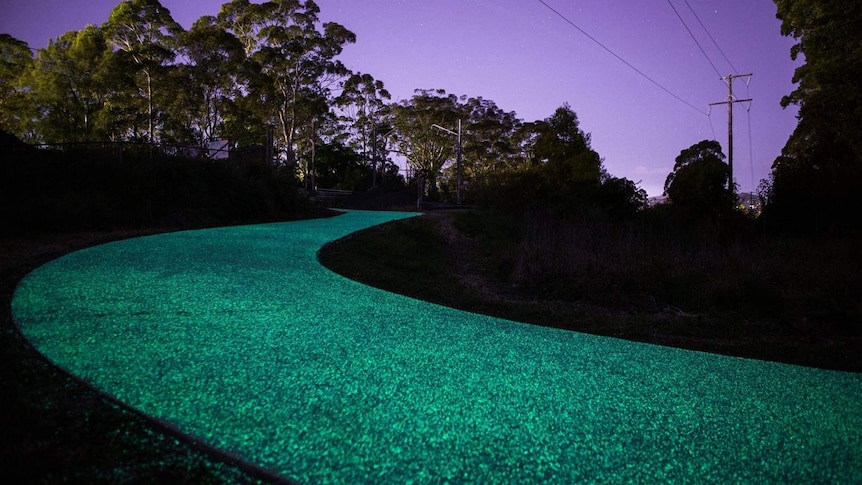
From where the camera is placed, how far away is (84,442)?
182 centimetres

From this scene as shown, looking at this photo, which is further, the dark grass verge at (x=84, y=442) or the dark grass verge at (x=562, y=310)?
the dark grass verge at (x=562, y=310)

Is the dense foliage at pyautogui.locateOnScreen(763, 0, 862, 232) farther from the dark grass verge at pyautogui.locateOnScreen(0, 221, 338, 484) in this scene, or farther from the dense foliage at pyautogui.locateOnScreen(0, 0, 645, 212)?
the dark grass verge at pyautogui.locateOnScreen(0, 221, 338, 484)

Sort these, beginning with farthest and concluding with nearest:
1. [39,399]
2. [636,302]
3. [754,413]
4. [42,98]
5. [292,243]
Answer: [42,98], [292,243], [636,302], [754,413], [39,399]

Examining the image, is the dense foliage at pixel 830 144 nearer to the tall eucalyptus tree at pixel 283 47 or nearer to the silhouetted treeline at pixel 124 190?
the silhouetted treeline at pixel 124 190

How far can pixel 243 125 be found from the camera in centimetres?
3152

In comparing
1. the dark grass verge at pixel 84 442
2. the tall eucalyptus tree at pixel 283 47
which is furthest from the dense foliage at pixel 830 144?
the tall eucalyptus tree at pixel 283 47

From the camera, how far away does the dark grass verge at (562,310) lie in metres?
4.41

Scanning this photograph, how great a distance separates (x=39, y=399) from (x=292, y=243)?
22.2 ft

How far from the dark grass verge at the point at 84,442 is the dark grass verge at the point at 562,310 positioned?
152 inches

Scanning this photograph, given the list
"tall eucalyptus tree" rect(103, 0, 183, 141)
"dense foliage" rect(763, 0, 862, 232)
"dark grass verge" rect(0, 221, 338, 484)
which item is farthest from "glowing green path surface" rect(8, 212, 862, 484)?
"tall eucalyptus tree" rect(103, 0, 183, 141)

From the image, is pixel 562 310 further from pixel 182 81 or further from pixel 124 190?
pixel 182 81

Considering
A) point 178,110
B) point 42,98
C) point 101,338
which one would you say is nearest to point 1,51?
point 42,98

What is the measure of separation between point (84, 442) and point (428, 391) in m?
1.64

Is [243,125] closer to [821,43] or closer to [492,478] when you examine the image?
[821,43]
